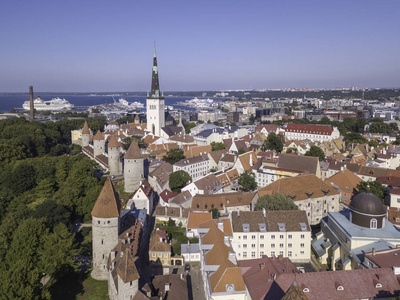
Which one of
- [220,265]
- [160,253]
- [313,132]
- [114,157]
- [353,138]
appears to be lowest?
[160,253]

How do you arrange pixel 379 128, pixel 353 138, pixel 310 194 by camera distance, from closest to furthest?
pixel 310 194 → pixel 353 138 → pixel 379 128

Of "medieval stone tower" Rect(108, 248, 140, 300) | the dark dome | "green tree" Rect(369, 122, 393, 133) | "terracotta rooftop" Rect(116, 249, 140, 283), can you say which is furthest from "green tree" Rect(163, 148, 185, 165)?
"green tree" Rect(369, 122, 393, 133)

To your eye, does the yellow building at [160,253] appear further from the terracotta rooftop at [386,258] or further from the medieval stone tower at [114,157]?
the medieval stone tower at [114,157]

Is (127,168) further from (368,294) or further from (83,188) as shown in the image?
(368,294)

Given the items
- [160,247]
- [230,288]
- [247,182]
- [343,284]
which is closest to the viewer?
[343,284]

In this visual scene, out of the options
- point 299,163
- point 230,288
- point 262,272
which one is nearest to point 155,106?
point 299,163

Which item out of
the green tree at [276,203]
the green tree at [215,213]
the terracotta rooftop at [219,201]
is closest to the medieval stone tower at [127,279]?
the green tree at [215,213]

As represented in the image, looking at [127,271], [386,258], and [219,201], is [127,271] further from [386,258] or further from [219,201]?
[219,201]

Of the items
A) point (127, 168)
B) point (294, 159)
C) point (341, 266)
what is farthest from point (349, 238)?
point (127, 168)
